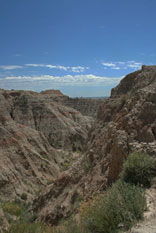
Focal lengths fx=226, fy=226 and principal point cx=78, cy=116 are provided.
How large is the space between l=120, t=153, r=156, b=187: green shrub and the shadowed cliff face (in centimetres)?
60

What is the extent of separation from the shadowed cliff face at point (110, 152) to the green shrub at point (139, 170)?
1.97ft

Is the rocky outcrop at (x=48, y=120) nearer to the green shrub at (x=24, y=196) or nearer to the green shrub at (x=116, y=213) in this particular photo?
the green shrub at (x=24, y=196)

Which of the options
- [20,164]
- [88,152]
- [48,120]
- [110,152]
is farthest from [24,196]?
[48,120]

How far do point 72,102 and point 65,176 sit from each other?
69426 mm

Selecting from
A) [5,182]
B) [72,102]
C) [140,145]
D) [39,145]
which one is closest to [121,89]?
[140,145]

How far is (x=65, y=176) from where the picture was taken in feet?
40.0

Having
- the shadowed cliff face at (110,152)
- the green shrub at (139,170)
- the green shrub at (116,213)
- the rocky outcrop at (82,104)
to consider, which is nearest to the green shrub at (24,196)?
the shadowed cliff face at (110,152)

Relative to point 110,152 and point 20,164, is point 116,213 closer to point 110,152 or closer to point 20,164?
point 110,152

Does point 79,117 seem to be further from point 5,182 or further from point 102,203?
point 102,203

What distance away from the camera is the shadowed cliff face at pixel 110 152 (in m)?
8.34

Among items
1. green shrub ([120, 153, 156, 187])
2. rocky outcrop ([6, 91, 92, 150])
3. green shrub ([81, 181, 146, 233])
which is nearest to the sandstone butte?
green shrub ([120, 153, 156, 187])

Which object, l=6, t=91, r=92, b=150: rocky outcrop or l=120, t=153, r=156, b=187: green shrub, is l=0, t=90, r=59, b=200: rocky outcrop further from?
l=6, t=91, r=92, b=150: rocky outcrop

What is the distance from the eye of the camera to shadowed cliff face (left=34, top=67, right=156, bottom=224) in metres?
8.34

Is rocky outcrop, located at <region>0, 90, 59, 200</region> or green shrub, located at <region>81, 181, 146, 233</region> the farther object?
rocky outcrop, located at <region>0, 90, 59, 200</region>
